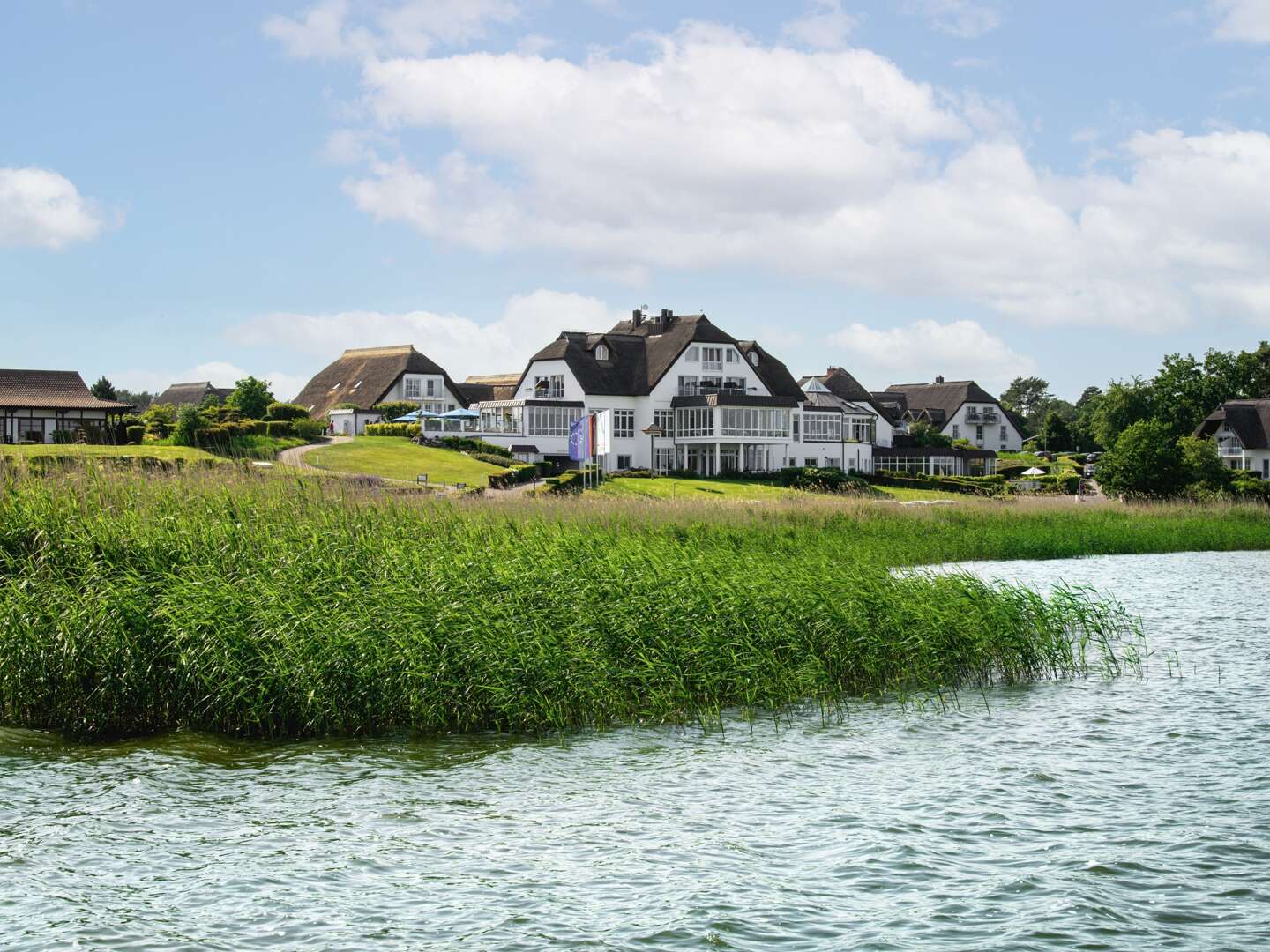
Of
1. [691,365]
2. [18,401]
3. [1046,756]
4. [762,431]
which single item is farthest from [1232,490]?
[18,401]

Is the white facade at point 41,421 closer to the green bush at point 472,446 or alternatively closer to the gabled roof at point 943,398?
the green bush at point 472,446

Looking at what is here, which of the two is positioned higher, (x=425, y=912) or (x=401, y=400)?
(x=401, y=400)

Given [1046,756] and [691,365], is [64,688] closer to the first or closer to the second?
[1046,756]

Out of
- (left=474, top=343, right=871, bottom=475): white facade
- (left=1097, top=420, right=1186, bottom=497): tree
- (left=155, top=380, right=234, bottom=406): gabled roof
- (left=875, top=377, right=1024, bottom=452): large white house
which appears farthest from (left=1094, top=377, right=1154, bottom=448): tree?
(left=155, top=380, right=234, bottom=406): gabled roof

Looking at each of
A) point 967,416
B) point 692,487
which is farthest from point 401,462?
point 967,416

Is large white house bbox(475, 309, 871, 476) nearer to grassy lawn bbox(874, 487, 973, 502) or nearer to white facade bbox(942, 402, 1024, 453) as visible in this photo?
grassy lawn bbox(874, 487, 973, 502)

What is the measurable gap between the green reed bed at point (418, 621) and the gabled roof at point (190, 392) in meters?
101

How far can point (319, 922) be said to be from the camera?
26.5 feet

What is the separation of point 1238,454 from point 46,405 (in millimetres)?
78840

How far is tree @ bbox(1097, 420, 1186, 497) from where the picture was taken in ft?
174

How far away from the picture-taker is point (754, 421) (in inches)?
3083

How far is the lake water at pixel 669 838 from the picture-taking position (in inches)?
316

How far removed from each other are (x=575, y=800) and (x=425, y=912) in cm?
250

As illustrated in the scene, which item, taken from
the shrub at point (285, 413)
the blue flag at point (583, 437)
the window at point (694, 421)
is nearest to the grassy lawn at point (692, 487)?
the blue flag at point (583, 437)
